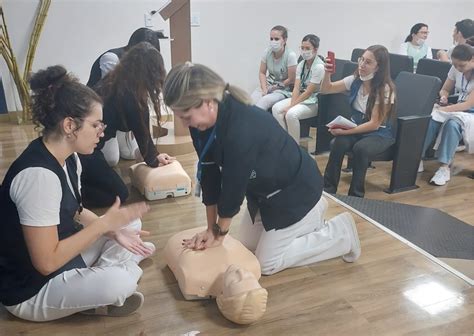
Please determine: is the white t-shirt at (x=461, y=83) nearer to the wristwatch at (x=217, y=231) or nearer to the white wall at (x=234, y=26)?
the white wall at (x=234, y=26)

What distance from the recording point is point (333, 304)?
5.28ft

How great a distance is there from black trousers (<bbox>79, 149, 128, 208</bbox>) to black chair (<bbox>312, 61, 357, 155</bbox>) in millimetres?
1806

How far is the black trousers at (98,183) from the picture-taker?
7.69 ft

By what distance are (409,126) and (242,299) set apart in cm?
188

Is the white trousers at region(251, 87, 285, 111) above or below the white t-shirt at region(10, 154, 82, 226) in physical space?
below

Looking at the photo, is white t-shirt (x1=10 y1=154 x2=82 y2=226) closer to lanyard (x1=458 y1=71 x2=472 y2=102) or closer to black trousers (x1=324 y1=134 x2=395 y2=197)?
black trousers (x1=324 y1=134 x2=395 y2=197)

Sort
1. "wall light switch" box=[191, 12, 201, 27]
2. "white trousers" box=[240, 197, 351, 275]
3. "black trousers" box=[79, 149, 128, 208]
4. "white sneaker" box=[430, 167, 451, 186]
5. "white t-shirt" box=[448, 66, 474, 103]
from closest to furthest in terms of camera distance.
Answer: "white trousers" box=[240, 197, 351, 275]
"black trousers" box=[79, 149, 128, 208]
"white sneaker" box=[430, 167, 451, 186]
"white t-shirt" box=[448, 66, 474, 103]
"wall light switch" box=[191, 12, 201, 27]

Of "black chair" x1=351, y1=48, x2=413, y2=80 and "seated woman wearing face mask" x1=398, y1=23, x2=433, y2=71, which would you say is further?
"seated woman wearing face mask" x1=398, y1=23, x2=433, y2=71

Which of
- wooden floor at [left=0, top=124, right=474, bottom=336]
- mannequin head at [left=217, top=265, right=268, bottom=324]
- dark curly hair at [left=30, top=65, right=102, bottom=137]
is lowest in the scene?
wooden floor at [left=0, top=124, right=474, bottom=336]

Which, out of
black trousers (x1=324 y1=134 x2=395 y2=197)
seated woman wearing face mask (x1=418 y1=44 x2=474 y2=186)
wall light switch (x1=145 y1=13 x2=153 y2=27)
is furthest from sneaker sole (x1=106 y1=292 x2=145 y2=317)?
wall light switch (x1=145 y1=13 x2=153 y2=27)

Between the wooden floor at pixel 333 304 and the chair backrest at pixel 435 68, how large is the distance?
2063 millimetres

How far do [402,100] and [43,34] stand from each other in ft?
11.2

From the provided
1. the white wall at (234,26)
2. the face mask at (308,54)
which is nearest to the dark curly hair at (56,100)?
the face mask at (308,54)

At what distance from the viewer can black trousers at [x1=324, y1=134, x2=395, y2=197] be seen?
2.77 m
